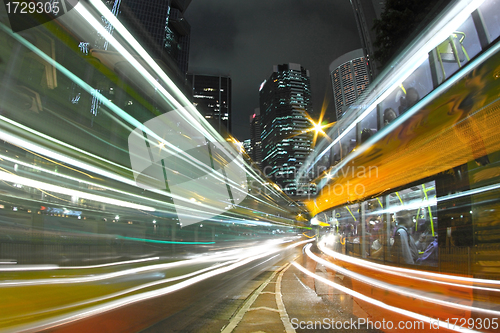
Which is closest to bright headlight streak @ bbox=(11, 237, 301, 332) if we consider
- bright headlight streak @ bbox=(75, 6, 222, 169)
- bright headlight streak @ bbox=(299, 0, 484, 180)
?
bright headlight streak @ bbox=(75, 6, 222, 169)

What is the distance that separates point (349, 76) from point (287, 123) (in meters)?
89.0

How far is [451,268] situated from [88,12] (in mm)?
11942

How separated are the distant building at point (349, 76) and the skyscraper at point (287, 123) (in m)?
70.4

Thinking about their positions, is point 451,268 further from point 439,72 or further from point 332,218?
point 332,218

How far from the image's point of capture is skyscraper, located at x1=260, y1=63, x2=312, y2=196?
117750mm

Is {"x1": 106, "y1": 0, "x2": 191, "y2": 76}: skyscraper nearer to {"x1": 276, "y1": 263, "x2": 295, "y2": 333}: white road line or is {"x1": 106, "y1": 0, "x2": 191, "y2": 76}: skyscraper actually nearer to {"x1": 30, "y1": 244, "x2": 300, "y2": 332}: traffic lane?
{"x1": 30, "y1": 244, "x2": 300, "y2": 332}: traffic lane

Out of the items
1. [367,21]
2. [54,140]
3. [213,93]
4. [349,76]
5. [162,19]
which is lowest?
[54,140]

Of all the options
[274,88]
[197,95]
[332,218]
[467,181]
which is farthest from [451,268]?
[197,95]

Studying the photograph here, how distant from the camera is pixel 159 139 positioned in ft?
43.7

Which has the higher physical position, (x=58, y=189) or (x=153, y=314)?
(x=58, y=189)

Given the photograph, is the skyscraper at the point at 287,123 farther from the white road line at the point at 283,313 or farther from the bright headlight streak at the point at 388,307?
the white road line at the point at 283,313

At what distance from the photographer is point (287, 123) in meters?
123

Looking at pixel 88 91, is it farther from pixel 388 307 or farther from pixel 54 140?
pixel 388 307

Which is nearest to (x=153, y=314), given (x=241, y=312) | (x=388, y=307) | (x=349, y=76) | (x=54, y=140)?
→ (x=241, y=312)
